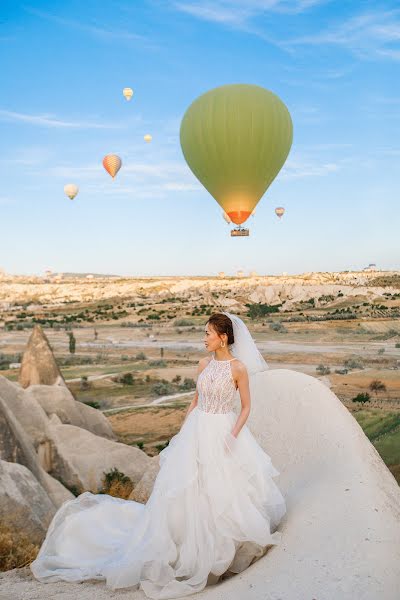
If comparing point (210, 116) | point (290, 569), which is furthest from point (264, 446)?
point (210, 116)

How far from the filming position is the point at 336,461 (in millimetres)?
6336

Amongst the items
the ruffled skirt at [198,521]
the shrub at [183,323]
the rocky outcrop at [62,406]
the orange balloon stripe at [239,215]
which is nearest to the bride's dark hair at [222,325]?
the ruffled skirt at [198,521]

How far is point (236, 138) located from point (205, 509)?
911 inches

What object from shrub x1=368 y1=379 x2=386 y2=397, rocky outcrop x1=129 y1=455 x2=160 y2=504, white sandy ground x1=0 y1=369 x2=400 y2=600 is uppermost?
white sandy ground x1=0 y1=369 x2=400 y2=600

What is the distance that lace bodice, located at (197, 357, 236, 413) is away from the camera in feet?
17.8

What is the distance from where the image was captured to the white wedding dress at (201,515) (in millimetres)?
5125

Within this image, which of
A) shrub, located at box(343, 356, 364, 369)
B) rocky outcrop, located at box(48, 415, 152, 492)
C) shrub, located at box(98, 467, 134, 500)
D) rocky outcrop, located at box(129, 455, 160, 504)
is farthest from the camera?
shrub, located at box(343, 356, 364, 369)

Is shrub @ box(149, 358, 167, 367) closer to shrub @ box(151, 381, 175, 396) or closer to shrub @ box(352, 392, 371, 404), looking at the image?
shrub @ box(151, 381, 175, 396)

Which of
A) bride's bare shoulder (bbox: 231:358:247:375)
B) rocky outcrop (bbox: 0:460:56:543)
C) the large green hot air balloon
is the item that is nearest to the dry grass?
rocky outcrop (bbox: 0:460:56:543)

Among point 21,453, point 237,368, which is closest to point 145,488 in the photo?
point 21,453

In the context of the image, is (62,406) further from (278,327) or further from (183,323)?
(183,323)

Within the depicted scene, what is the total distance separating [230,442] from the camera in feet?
17.7

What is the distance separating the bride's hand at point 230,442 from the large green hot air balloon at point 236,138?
891 inches

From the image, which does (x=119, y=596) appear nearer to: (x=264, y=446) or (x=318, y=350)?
(x=264, y=446)
